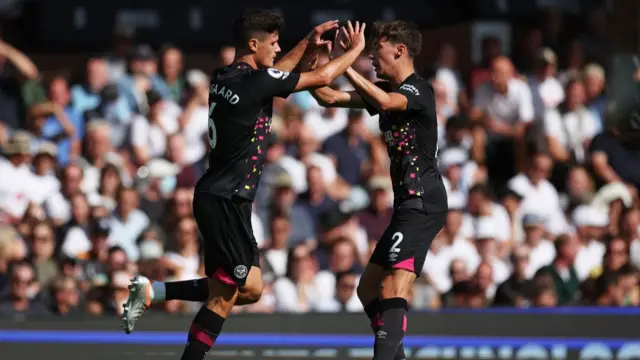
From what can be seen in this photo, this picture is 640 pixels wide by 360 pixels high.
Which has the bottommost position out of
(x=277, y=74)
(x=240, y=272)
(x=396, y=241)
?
(x=240, y=272)

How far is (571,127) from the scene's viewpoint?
16.4m

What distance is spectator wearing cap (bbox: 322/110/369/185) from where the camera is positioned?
1572 centimetres

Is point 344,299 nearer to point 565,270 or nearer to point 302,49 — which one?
point 565,270

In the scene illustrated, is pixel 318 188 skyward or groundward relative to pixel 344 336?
skyward

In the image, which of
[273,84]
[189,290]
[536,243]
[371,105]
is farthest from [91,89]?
[273,84]

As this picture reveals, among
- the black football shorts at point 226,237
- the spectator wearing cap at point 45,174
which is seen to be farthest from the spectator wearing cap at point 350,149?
the black football shorts at point 226,237

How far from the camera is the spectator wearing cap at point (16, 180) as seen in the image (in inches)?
594

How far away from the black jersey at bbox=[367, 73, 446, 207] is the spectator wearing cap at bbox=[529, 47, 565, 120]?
19.6ft

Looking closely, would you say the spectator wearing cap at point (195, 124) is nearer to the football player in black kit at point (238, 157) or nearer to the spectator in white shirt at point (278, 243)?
the spectator in white shirt at point (278, 243)

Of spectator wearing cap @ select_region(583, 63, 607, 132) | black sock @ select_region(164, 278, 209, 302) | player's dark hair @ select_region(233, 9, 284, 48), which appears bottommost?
spectator wearing cap @ select_region(583, 63, 607, 132)

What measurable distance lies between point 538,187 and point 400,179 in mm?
5208

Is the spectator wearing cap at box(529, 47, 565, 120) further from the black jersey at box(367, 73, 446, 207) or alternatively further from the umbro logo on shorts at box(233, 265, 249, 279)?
the umbro logo on shorts at box(233, 265, 249, 279)

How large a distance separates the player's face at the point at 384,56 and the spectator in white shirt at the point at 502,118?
522cm

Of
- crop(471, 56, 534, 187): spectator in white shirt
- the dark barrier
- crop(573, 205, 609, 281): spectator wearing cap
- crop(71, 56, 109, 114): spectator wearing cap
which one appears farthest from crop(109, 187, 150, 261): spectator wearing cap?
crop(573, 205, 609, 281): spectator wearing cap
